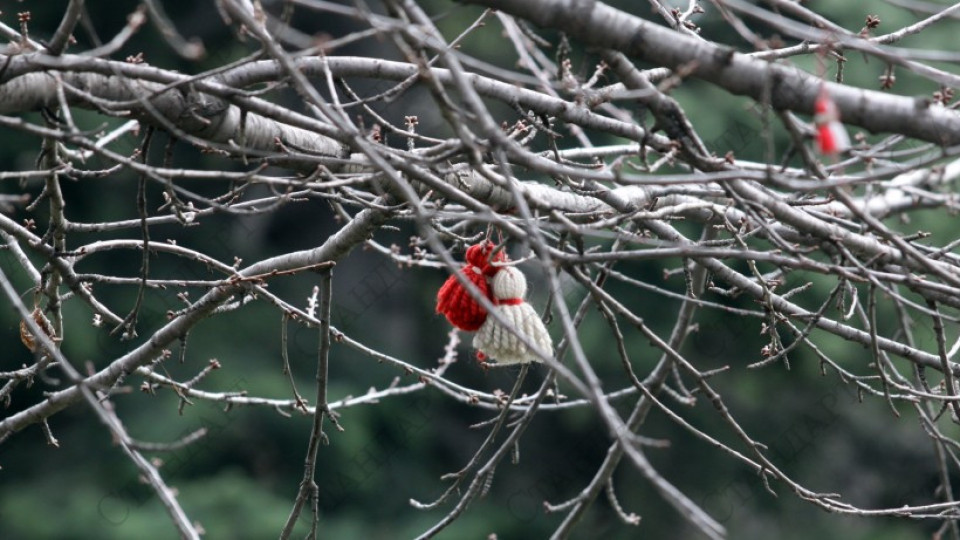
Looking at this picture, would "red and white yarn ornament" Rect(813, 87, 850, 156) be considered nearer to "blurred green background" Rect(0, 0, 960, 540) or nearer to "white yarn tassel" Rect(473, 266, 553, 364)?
"white yarn tassel" Rect(473, 266, 553, 364)

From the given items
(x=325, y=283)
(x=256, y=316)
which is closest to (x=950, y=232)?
(x=256, y=316)

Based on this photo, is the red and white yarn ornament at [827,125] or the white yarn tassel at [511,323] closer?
the red and white yarn ornament at [827,125]

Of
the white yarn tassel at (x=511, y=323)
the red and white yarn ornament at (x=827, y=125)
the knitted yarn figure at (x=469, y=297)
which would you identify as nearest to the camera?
the red and white yarn ornament at (x=827, y=125)

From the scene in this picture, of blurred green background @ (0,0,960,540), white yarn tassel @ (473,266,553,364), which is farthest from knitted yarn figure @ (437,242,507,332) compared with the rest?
blurred green background @ (0,0,960,540)

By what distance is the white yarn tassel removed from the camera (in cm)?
209

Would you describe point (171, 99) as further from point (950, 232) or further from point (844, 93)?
point (950, 232)

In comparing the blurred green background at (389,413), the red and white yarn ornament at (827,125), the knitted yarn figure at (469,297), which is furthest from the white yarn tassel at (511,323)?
the blurred green background at (389,413)

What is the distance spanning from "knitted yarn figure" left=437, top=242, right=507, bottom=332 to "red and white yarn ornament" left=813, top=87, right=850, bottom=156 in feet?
2.99

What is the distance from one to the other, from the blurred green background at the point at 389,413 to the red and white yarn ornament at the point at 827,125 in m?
4.94

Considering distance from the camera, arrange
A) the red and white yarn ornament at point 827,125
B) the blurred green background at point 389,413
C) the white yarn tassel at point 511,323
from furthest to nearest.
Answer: the blurred green background at point 389,413, the white yarn tassel at point 511,323, the red and white yarn ornament at point 827,125

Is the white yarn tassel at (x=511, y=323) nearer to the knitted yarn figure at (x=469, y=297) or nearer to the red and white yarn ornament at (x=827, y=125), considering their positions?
the knitted yarn figure at (x=469, y=297)

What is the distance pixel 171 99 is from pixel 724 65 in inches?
33.4

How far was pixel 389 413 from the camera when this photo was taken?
729 centimetres

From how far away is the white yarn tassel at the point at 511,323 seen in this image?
6.84 ft
